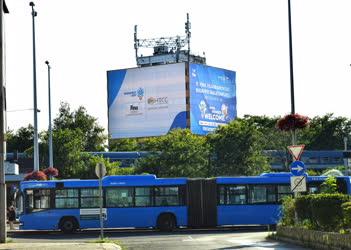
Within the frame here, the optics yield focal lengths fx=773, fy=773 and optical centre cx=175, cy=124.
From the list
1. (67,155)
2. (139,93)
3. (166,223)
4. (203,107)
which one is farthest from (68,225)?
(139,93)

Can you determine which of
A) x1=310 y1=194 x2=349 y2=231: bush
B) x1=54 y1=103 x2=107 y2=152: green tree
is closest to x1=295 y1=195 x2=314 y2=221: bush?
x1=310 y1=194 x2=349 y2=231: bush

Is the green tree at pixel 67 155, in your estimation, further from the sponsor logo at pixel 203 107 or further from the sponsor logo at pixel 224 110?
the sponsor logo at pixel 224 110

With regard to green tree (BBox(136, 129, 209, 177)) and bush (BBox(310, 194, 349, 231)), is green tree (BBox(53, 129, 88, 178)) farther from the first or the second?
bush (BBox(310, 194, 349, 231))

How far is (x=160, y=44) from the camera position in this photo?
120750mm

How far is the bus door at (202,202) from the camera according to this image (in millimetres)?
38438

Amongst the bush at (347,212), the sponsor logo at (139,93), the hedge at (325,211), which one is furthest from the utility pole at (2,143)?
the sponsor logo at (139,93)

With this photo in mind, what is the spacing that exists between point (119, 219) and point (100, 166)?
34.9ft

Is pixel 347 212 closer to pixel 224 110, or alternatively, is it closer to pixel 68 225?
pixel 68 225

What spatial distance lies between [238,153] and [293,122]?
3967 cm

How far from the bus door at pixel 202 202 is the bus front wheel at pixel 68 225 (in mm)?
5661

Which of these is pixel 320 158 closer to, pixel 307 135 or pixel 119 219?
pixel 307 135

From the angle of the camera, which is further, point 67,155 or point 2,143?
point 67,155

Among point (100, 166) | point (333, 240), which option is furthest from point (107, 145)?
point (333, 240)

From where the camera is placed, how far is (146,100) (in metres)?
110
